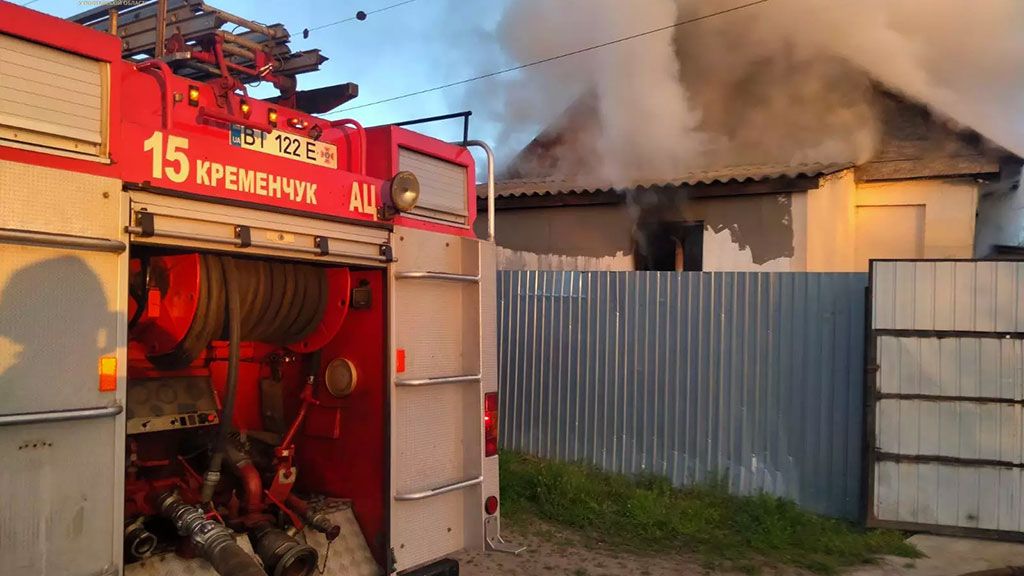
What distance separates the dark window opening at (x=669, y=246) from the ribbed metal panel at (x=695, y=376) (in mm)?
2627

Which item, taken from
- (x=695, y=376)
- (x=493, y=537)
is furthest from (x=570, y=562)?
(x=695, y=376)

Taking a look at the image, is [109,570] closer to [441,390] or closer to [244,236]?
[244,236]

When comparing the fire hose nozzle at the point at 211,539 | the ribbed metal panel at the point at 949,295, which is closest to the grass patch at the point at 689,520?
the ribbed metal panel at the point at 949,295

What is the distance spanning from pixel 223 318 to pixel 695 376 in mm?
5066

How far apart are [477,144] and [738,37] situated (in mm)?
8334

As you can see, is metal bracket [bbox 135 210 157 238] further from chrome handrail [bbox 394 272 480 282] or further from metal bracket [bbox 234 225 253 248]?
chrome handrail [bbox 394 272 480 282]

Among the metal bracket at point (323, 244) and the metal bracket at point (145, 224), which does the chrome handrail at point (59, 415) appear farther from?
the metal bracket at point (323, 244)

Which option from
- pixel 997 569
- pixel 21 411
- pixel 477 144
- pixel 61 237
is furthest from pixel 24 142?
pixel 997 569

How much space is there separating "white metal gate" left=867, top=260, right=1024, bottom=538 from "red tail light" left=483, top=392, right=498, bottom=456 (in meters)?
3.68

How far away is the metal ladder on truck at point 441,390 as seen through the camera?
4.14 meters

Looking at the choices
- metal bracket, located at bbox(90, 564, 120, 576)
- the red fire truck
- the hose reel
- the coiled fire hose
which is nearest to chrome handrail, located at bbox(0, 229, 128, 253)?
the red fire truck

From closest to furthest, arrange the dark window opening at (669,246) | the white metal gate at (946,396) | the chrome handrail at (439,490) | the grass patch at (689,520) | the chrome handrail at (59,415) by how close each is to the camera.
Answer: the chrome handrail at (59,415) < the chrome handrail at (439,490) < the grass patch at (689,520) < the white metal gate at (946,396) < the dark window opening at (669,246)

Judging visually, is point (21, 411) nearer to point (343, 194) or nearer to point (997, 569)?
point (343, 194)

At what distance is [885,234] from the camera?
1129cm
